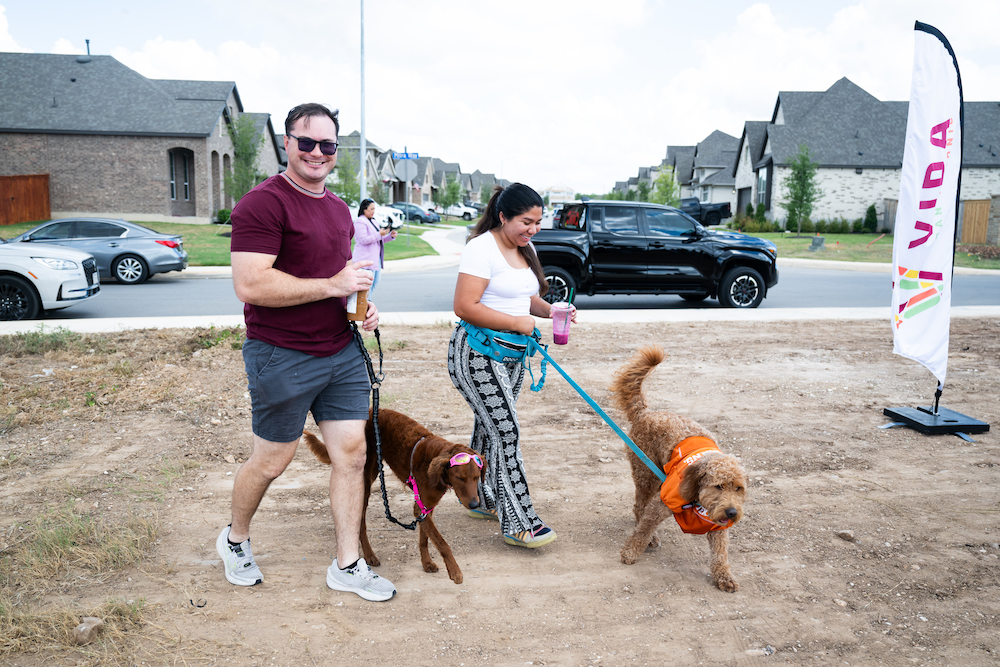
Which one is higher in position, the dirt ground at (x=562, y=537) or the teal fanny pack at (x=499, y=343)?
the teal fanny pack at (x=499, y=343)

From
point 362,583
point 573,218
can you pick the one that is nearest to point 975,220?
point 573,218

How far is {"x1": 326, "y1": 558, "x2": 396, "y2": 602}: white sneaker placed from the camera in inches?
121

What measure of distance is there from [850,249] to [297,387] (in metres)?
30.7

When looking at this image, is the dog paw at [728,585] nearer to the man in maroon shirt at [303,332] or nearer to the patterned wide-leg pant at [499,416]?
the patterned wide-leg pant at [499,416]

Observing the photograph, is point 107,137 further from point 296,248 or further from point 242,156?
point 296,248

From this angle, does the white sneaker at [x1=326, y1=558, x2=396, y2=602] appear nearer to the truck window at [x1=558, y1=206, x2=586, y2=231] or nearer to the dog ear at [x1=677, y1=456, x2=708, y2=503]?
the dog ear at [x1=677, y1=456, x2=708, y2=503]

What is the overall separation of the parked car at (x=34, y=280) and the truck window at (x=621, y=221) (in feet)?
28.7

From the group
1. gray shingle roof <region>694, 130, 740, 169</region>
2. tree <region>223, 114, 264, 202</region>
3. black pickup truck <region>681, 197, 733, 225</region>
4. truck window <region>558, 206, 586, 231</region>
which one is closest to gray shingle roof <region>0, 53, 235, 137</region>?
tree <region>223, 114, 264, 202</region>

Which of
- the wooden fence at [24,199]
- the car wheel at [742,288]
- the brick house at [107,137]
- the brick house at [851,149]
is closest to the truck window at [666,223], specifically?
the car wheel at [742,288]

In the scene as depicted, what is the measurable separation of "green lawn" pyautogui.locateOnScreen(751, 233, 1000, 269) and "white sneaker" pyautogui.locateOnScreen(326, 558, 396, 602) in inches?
966

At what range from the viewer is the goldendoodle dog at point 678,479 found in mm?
3016

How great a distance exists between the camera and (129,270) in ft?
51.0

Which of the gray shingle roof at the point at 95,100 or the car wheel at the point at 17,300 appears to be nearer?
the car wheel at the point at 17,300

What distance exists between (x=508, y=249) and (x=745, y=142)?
47512 mm
